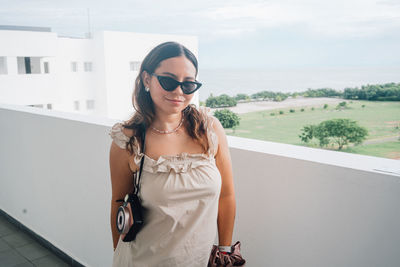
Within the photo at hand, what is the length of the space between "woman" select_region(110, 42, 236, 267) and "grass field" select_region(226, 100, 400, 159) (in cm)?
301

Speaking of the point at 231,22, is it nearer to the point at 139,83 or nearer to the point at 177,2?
the point at 177,2

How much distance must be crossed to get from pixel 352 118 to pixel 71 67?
88.4 ft

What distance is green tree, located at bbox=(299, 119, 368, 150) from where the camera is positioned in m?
8.95

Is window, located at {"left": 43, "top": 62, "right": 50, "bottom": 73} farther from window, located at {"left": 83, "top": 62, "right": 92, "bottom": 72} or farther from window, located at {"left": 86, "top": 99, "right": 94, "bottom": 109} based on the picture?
window, located at {"left": 86, "top": 99, "right": 94, "bottom": 109}

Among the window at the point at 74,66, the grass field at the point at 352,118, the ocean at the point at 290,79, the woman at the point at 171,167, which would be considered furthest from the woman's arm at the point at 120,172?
the window at the point at 74,66

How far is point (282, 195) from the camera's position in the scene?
1.42 m

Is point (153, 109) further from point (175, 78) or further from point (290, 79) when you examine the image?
point (290, 79)

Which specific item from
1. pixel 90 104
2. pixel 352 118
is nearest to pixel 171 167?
pixel 352 118

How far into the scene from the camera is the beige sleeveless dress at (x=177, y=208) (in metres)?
1.15

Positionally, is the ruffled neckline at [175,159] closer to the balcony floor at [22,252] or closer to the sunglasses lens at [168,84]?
the sunglasses lens at [168,84]

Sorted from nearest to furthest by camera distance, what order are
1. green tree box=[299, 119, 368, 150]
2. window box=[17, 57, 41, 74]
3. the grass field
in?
the grass field < green tree box=[299, 119, 368, 150] < window box=[17, 57, 41, 74]

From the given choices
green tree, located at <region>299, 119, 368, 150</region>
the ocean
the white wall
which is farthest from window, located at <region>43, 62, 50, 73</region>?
the white wall

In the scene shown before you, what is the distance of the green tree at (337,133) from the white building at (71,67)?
61.0 ft

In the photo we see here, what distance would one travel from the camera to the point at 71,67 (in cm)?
3064
